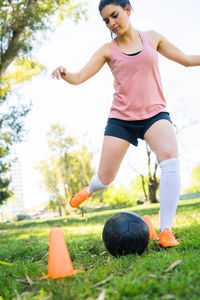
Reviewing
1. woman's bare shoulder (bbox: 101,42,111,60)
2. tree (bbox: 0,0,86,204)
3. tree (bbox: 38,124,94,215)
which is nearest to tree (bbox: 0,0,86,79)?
tree (bbox: 0,0,86,204)

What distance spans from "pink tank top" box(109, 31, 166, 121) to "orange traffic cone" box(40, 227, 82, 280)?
1.47m

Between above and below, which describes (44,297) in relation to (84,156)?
below

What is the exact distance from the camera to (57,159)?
36.2m

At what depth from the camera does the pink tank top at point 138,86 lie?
3404 millimetres

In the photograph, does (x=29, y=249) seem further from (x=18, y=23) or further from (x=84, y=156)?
(x=84, y=156)

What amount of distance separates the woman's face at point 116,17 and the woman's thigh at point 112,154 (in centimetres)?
119

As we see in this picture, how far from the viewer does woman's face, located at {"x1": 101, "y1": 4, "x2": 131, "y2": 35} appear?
334cm

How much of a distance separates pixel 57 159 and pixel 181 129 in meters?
16.1

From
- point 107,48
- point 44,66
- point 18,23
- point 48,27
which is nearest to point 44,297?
point 107,48

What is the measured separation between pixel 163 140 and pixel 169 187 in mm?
490

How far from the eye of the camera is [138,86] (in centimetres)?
341

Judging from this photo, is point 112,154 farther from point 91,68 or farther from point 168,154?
point 91,68

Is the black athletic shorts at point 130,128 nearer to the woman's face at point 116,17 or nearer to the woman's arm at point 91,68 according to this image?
the woman's arm at point 91,68

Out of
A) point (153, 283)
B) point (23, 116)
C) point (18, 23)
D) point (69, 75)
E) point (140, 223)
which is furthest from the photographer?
point (23, 116)
